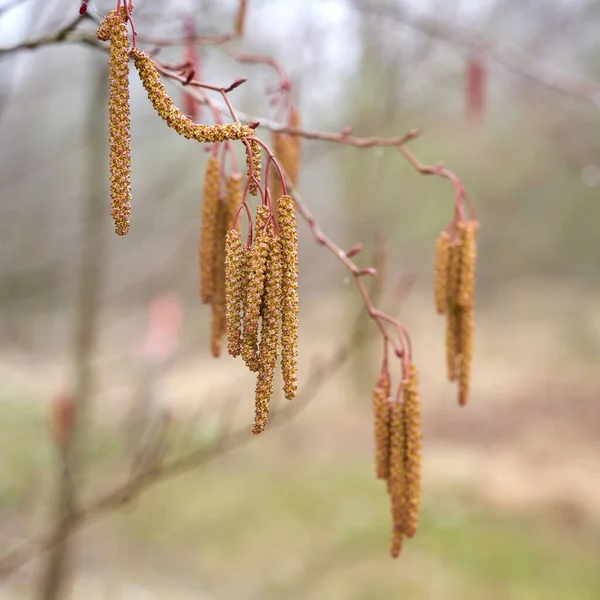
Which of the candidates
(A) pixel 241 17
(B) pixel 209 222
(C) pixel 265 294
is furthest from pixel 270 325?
(A) pixel 241 17

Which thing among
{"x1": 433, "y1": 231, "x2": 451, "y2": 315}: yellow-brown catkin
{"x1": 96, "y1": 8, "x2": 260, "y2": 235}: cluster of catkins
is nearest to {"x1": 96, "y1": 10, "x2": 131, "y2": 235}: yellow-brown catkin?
{"x1": 96, "y1": 8, "x2": 260, "y2": 235}: cluster of catkins

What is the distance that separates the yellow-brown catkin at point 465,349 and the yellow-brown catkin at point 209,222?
0.36 meters

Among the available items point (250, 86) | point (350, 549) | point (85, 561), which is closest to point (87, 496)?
point (85, 561)

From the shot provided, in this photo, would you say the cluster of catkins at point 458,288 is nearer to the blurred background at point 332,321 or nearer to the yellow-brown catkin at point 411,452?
the yellow-brown catkin at point 411,452

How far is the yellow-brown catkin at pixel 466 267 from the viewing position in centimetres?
94

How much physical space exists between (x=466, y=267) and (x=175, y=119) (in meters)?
0.57

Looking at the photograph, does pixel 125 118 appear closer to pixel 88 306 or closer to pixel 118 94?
pixel 118 94

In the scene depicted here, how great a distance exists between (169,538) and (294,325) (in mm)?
3730

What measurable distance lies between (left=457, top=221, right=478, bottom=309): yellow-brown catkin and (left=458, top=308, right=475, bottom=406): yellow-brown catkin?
0.06 ft

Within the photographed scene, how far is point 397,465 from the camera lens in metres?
0.83

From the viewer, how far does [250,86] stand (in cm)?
347

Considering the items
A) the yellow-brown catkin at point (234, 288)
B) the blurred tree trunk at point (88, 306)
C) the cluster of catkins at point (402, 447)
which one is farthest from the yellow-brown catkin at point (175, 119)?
the blurred tree trunk at point (88, 306)

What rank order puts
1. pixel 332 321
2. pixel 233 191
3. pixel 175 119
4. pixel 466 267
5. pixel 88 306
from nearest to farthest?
pixel 175 119
pixel 233 191
pixel 466 267
pixel 88 306
pixel 332 321

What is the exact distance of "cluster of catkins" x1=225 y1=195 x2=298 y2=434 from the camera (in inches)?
21.3
